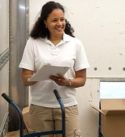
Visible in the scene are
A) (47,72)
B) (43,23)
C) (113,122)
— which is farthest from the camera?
(113,122)

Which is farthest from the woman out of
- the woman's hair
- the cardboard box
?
the cardboard box

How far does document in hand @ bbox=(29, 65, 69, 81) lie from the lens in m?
1.81

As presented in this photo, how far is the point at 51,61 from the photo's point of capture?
1.98 meters

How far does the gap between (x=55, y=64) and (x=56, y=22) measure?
0.96 feet

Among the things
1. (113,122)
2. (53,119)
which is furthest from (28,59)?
(113,122)

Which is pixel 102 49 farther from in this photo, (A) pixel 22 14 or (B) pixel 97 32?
(A) pixel 22 14

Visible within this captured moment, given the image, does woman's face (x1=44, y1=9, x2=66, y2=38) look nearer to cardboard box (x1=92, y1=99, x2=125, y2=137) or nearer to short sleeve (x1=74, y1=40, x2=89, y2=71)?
short sleeve (x1=74, y1=40, x2=89, y2=71)

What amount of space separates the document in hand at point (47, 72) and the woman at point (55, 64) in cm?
6

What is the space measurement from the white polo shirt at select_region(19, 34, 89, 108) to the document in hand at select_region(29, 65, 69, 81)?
0.09 m

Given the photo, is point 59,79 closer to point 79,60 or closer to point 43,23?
point 79,60

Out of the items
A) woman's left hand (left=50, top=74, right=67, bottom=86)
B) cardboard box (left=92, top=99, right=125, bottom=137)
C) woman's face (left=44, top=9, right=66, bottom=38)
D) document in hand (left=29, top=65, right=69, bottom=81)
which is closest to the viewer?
document in hand (left=29, top=65, right=69, bottom=81)

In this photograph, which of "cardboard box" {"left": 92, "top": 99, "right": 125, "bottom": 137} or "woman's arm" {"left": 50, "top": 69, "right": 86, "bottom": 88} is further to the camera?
"cardboard box" {"left": 92, "top": 99, "right": 125, "bottom": 137}

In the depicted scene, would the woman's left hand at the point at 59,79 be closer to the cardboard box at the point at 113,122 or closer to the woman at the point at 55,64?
the woman at the point at 55,64

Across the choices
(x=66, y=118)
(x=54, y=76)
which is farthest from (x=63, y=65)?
(x=66, y=118)
